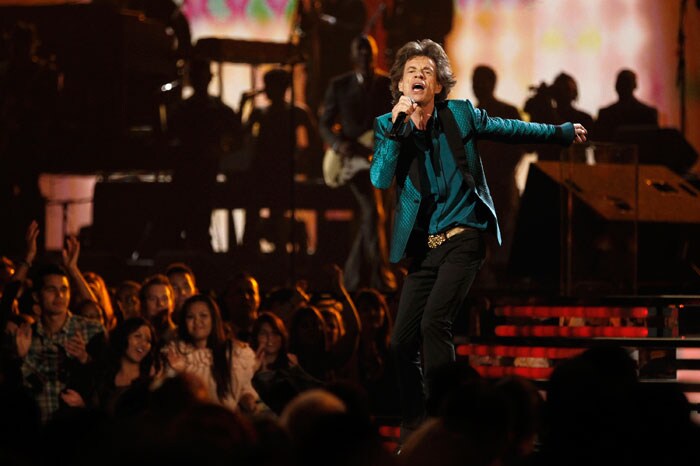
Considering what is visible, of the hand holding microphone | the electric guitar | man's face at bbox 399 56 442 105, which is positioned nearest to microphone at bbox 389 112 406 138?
the hand holding microphone

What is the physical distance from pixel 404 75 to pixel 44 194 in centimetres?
855

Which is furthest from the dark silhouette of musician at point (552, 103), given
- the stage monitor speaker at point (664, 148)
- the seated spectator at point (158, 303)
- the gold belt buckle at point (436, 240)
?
the gold belt buckle at point (436, 240)

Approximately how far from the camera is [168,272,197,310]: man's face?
33.5 ft

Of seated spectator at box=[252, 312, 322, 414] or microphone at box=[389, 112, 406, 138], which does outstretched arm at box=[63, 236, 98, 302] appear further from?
microphone at box=[389, 112, 406, 138]

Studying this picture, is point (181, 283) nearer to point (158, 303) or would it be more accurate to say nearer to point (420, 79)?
point (158, 303)

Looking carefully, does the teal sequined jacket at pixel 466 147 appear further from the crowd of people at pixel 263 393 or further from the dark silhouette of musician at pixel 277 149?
the dark silhouette of musician at pixel 277 149

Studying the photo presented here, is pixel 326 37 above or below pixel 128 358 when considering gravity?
above

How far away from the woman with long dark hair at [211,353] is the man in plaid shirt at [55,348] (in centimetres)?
50

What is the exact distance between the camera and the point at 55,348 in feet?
26.9

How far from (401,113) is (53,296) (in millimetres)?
3454

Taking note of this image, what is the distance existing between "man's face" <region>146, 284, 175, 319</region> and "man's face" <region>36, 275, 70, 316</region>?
2.95 ft

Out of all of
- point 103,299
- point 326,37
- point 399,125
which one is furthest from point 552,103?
point 399,125

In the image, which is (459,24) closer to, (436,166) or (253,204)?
(253,204)

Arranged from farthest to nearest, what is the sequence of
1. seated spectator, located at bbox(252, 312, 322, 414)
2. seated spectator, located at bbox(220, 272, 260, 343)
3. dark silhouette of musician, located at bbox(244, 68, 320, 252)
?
dark silhouette of musician, located at bbox(244, 68, 320, 252) → seated spectator, located at bbox(220, 272, 260, 343) → seated spectator, located at bbox(252, 312, 322, 414)
